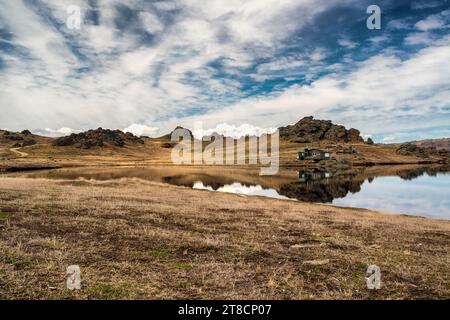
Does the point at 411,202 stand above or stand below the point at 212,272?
below

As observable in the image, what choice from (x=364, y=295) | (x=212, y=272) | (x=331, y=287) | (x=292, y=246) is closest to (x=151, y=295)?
(x=212, y=272)

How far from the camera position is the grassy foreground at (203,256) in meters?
11.8

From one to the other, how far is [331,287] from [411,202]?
53.7 meters

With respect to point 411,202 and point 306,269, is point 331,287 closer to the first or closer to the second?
point 306,269

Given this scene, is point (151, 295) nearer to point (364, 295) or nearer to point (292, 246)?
point (364, 295)

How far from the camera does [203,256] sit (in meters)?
16.1

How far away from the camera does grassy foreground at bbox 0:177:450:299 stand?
11.8 metres

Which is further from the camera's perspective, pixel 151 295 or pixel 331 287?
pixel 331 287
